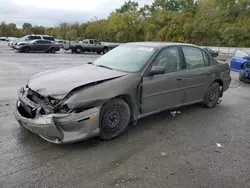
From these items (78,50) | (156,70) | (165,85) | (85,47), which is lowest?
(78,50)

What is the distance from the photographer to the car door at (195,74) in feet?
16.2

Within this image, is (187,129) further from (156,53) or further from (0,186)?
(0,186)

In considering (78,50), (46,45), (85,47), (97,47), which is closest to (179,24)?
(97,47)

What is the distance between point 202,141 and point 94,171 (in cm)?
196

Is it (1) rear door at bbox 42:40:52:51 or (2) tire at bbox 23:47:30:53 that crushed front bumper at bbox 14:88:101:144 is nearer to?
(2) tire at bbox 23:47:30:53

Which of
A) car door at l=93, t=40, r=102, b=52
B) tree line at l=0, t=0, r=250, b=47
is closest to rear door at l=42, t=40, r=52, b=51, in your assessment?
car door at l=93, t=40, r=102, b=52

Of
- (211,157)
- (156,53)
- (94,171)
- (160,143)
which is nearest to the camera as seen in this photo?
(94,171)

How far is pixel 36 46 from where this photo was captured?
22.5 m

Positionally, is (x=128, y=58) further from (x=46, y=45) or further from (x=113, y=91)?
(x=46, y=45)

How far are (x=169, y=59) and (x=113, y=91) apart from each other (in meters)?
1.54

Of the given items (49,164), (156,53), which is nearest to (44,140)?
(49,164)

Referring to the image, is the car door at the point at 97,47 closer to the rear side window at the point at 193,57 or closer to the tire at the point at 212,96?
the tire at the point at 212,96

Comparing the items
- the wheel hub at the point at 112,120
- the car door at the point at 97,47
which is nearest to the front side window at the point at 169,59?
the wheel hub at the point at 112,120

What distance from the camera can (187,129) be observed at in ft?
14.6
